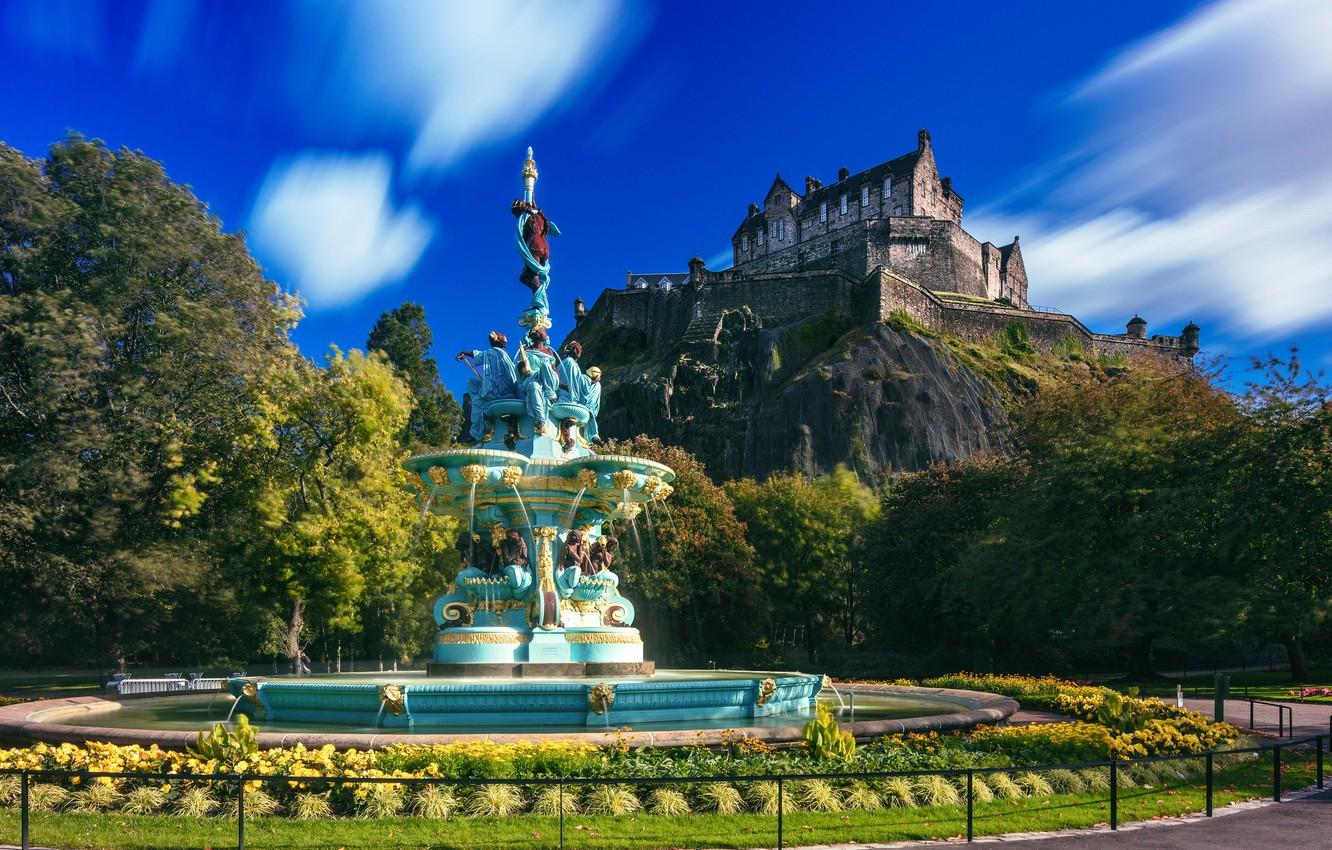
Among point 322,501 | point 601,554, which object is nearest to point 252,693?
point 601,554

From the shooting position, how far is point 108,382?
99.5 ft

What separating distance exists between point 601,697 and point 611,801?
3169 millimetres

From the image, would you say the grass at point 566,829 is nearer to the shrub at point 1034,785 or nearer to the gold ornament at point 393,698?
the shrub at point 1034,785

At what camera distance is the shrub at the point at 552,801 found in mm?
10336

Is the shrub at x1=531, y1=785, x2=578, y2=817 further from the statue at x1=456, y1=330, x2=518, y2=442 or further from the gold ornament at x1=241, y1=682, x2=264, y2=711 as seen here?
the statue at x1=456, y1=330, x2=518, y2=442

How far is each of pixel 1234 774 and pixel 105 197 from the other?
32.0 metres

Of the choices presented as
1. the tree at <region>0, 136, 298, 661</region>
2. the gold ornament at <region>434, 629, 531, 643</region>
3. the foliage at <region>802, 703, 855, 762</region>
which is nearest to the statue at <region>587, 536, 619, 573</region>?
the gold ornament at <region>434, 629, 531, 643</region>

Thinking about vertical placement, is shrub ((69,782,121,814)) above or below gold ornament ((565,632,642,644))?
below

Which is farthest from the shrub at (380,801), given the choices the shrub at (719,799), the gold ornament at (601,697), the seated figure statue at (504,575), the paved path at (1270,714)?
the paved path at (1270,714)

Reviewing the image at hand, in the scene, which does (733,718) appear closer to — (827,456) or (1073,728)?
(1073,728)

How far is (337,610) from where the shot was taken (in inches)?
1374

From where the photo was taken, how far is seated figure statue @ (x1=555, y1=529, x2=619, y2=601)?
19.0 m

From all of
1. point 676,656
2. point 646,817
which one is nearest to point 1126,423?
point 676,656

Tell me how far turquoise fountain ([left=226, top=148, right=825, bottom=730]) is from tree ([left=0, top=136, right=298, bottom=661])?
14.7 metres
